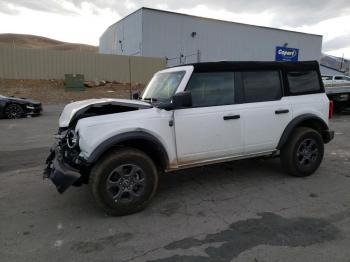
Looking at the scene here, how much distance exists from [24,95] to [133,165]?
19.7 meters

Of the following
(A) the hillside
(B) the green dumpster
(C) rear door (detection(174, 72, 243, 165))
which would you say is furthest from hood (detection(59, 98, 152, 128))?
(A) the hillside

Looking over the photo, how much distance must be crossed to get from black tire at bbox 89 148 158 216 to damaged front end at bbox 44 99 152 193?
22 centimetres

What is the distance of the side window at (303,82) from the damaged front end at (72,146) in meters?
2.42

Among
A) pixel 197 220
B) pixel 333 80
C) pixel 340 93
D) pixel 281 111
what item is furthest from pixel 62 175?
pixel 333 80

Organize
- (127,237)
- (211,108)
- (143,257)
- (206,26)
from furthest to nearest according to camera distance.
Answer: (206,26), (211,108), (127,237), (143,257)

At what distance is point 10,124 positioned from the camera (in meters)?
11.6

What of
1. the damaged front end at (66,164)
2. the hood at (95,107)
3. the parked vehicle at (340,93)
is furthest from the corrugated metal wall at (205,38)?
the damaged front end at (66,164)

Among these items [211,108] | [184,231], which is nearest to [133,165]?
[184,231]

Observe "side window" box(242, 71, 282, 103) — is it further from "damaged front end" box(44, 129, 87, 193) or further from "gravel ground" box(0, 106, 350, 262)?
"damaged front end" box(44, 129, 87, 193)

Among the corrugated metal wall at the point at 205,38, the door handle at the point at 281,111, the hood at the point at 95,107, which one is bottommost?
the door handle at the point at 281,111

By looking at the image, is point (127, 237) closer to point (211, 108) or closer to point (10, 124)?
point (211, 108)

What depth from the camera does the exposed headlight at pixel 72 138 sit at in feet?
13.0

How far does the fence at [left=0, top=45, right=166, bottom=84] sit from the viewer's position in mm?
24734

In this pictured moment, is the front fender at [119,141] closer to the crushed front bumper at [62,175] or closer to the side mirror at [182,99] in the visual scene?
the crushed front bumper at [62,175]
